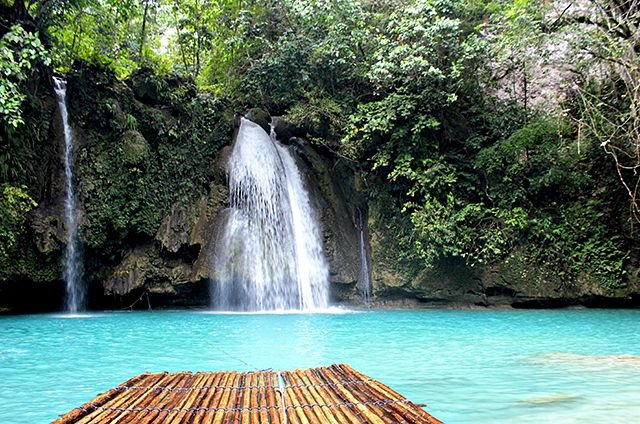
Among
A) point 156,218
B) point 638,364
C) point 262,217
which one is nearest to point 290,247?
point 262,217

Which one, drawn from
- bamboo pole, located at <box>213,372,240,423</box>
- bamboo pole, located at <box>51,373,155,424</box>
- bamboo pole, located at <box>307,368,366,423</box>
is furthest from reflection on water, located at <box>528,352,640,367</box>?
Answer: bamboo pole, located at <box>51,373,155,424</box>

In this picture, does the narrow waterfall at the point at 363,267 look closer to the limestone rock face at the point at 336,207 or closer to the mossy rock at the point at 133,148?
the limestone rock face at the point at 336,207

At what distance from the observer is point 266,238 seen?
12.3 meters

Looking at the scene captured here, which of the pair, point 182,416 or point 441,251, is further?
point 441,251

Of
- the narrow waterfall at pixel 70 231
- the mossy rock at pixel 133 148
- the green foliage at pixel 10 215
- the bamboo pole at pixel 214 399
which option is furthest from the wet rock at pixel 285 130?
the bamboo pole at pixel 214 399

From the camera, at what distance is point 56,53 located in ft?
37.8

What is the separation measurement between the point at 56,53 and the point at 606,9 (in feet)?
42.2

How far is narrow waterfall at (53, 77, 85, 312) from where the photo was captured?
11.3 meters

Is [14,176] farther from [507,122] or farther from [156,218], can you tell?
[507,122]

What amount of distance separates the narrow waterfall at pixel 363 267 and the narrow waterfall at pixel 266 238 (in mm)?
1040

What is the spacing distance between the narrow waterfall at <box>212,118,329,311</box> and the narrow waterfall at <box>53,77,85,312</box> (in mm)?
3185

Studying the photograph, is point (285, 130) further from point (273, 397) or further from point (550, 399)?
point (273, 397)

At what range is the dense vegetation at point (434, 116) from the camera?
36.2 ft

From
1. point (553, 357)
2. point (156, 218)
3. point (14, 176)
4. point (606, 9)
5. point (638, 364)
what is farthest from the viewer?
point (156, 218)
